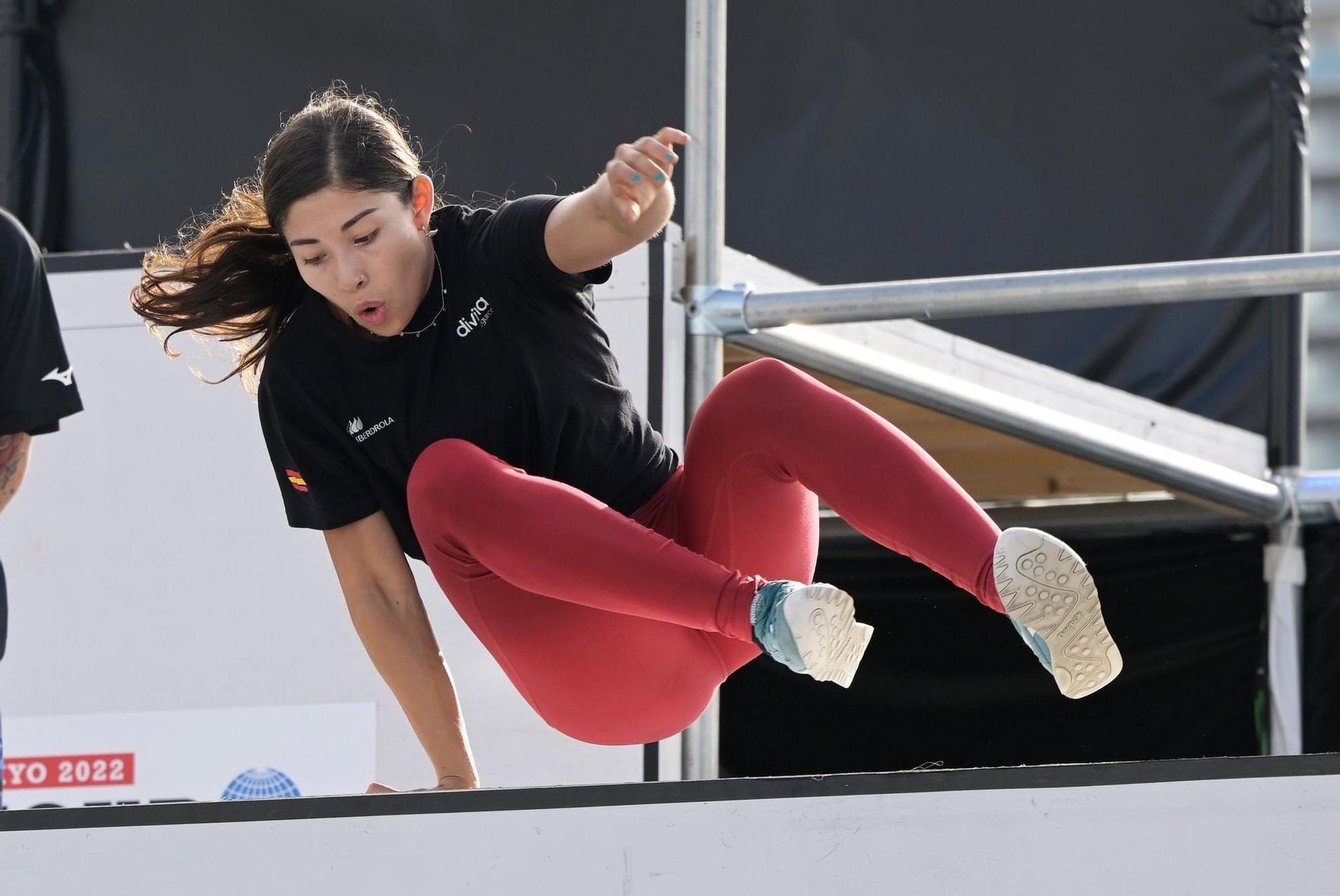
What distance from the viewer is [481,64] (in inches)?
114

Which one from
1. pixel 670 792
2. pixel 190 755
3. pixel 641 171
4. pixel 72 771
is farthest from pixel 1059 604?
pixel 72 771

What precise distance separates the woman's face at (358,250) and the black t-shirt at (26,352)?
85 cm

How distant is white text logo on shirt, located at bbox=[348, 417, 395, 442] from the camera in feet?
5.62

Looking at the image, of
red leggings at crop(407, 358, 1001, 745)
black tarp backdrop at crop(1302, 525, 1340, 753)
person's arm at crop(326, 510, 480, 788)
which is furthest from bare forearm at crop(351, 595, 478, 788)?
black tarp backdrop at crop(1302, 525, 1340, 753)

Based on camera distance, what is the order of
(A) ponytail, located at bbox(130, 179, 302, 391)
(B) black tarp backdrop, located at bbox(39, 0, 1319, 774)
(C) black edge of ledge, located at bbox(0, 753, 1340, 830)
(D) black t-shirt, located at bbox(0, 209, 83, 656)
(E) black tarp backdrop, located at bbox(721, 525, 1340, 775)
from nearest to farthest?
(C) black edge of ledge, located at bbox(0, 753, 1340, 830), (A) ponytail, located at bbox(130, 179, 302, 391), (D) black t-shirt, located at bbox(0, 209, 83, 656), (B) black tarp backdrop, located at bbox(39, 0, 1319, 774), (E) black tarp backdrop, located at bbox(721, 525, 1340, 775)

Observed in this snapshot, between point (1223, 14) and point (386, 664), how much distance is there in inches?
77.7

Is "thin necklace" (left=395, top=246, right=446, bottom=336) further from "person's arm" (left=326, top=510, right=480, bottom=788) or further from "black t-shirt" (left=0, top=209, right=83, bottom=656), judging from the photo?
"black t-shirt" (left=0, top=209, right=83, bottom=656)

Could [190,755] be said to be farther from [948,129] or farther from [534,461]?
[948,129]

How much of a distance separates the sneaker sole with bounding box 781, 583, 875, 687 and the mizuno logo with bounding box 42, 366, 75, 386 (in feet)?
4.69

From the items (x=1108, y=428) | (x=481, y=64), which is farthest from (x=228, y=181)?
(x=1108, y=428)

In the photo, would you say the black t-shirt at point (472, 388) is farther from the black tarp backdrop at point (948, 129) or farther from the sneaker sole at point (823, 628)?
the black tarp backdrop at point (948, 129)

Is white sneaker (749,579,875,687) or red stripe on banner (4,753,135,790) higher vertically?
red stripe on banner (4,753,135,790)

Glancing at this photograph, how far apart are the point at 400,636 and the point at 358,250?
44cm

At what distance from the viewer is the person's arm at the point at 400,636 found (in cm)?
179
